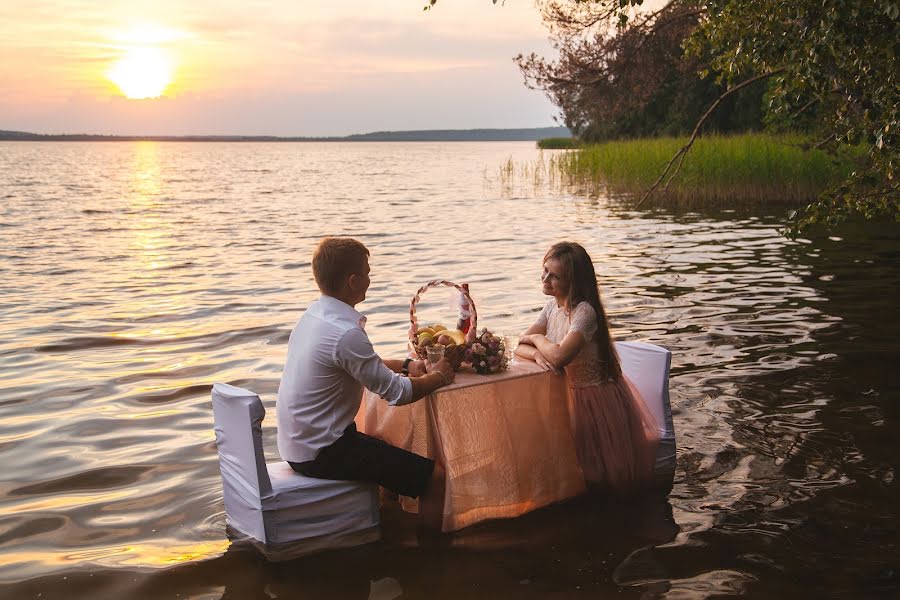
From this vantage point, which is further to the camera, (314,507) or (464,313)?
(464,313)

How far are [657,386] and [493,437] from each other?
139cm

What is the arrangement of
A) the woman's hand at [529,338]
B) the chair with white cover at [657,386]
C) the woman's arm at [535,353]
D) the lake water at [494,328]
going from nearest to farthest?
the lake water at [494,328], the woman's arm at [535,353], the woman's hand at [529,338], the chair with white cover at [657,386]

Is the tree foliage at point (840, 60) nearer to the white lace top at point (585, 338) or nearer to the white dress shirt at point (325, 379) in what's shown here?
the white lace top at point (585, 338)

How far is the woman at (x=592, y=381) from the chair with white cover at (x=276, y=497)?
1426 millimetres

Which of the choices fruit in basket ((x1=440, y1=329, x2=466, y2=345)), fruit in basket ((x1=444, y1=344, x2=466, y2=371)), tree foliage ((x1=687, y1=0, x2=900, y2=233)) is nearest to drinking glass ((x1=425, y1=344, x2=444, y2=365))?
fruit in basket ((x1=444, y1=344, x2=466, y2=371))

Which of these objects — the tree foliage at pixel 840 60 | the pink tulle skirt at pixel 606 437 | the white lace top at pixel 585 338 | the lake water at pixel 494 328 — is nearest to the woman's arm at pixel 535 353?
the white lace top at pixel 585 338

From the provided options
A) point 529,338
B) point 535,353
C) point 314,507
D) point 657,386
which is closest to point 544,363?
point 535,353

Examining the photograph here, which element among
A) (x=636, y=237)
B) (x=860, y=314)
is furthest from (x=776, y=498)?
(x=636, y=237)

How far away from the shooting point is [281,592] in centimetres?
445

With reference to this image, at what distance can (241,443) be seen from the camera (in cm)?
466

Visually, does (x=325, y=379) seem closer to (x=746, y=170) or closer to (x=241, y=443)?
Result: (x=241, y=443)

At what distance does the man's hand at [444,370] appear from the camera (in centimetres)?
496

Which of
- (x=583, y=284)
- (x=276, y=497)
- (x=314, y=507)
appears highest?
(x=583, y=284)

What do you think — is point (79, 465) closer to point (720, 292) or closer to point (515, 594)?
point (515, 594)
